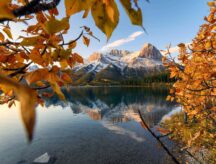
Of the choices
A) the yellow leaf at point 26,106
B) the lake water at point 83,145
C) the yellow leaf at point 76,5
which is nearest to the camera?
the yellow leaf at point 26,106

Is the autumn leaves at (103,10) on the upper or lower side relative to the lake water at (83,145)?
upper

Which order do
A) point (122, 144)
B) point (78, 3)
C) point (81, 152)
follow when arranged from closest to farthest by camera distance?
point (78, 3) < point (81, 152) < point (122, 144)

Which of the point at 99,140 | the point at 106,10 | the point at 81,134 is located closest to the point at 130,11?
the point at 106,10

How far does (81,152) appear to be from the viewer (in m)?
20.6

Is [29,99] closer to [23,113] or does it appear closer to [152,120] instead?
[23,113]

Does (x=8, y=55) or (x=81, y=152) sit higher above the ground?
(x=8, y=55)

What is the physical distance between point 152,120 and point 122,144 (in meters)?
14.7

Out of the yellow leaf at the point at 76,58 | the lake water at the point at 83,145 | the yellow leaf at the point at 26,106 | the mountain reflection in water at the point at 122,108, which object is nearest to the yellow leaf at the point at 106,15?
the yellow leaf at the point at 26,106

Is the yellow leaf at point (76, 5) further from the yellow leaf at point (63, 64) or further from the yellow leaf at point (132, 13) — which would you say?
the yellow leaf at point (63, 64)

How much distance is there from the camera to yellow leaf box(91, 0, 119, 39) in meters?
0.62

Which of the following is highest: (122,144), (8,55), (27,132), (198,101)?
(8,55)

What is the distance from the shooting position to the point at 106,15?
63 cm

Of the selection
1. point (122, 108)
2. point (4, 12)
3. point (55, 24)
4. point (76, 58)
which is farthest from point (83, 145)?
point (122, 108)

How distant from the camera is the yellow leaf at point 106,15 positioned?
→ 617 millimetres
